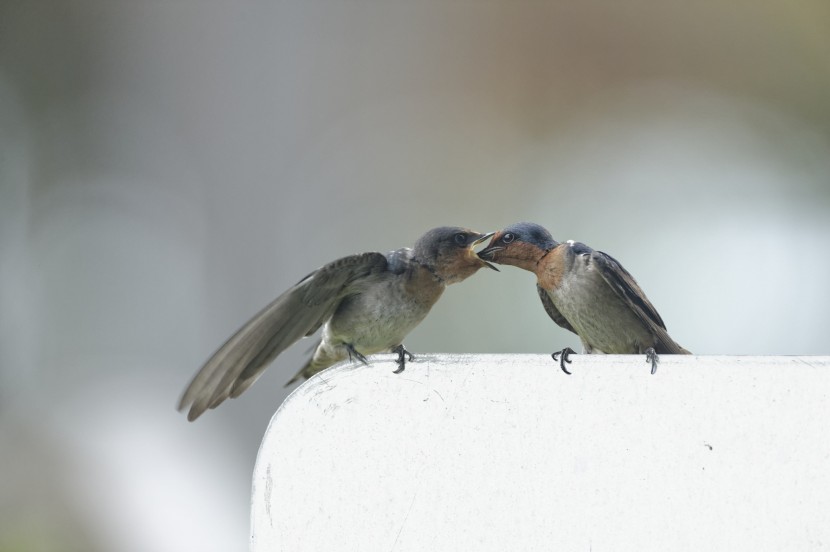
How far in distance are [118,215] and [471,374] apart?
8.00 ft

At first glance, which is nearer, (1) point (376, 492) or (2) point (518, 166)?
(1) point (376, 492)

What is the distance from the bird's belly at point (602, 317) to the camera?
4.87 ft

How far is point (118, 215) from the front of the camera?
2957mm

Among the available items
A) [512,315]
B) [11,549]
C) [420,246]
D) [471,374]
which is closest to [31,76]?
[11,549]

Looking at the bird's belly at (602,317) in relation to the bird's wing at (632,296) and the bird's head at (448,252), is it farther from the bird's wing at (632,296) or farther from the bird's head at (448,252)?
the bird's head at (448,252)

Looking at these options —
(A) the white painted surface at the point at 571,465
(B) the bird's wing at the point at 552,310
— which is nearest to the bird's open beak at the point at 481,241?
(B) the bird's wing at the point at 552,310

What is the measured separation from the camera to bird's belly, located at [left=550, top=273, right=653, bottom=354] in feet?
4.87

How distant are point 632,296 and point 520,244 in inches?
9.2

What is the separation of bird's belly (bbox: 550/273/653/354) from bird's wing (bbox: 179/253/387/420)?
0.39m

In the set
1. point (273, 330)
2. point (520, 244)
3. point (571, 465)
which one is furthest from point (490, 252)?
point (571, 465)

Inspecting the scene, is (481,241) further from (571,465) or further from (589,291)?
(571,465)

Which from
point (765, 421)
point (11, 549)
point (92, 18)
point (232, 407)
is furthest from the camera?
point (92, 18)

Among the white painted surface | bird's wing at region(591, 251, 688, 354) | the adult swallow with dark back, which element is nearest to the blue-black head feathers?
the adult swallow with dark back

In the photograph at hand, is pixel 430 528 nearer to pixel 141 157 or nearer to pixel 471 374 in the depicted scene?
pixel 471 374
